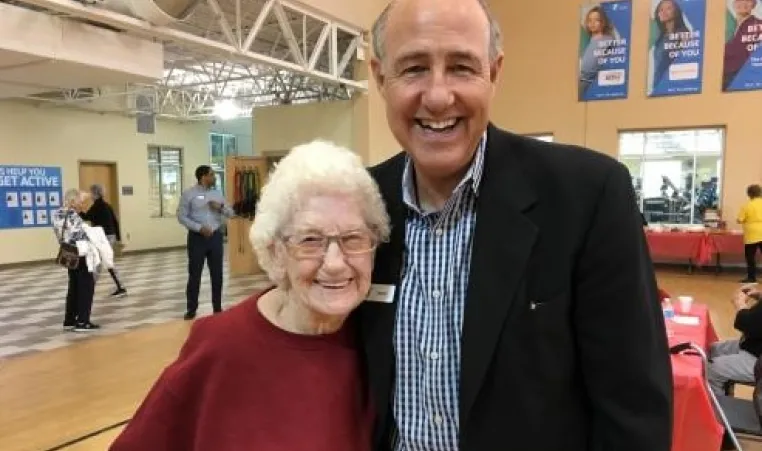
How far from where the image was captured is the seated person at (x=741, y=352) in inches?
125

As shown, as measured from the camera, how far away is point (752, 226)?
852cm

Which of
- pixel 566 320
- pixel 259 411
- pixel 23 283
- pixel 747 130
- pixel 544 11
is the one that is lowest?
pixel 23 283

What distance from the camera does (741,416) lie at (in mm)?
2828

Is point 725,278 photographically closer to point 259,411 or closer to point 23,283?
point 259,411

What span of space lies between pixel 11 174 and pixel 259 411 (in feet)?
41.2

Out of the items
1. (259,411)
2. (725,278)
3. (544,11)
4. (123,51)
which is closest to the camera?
(259,411)

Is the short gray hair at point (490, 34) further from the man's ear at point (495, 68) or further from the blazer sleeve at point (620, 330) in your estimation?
the blazer sleeve at point (620, 330)

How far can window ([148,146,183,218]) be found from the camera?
1490 cm

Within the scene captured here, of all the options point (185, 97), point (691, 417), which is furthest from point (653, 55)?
point (185, 97)

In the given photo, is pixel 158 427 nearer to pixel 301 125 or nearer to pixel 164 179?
pixel 301 125

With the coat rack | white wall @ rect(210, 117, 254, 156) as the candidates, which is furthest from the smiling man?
white wall @ rect(210, 117, 254, 156)

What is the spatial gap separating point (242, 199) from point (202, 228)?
398 centimetres

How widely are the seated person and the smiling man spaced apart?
2.72 metres

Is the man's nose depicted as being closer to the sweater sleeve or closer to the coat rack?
the sweater sleeve
